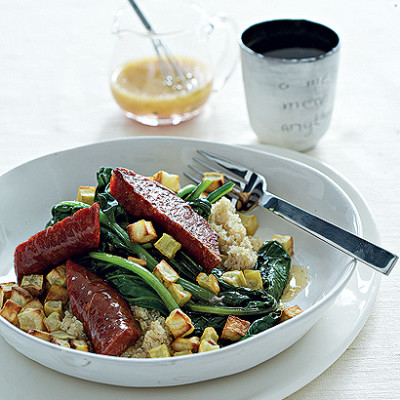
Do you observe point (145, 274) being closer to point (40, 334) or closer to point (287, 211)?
point (40, 334)

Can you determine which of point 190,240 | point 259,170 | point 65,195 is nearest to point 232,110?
point 259,170

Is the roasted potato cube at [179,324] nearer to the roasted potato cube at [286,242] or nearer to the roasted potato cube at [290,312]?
the roasted potato cube at [290,312]

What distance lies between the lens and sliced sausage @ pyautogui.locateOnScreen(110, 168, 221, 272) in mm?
1461

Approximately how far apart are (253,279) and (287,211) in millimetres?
240

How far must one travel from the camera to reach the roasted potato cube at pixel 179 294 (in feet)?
4.45

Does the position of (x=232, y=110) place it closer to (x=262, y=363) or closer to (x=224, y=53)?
(x=224, y=53)

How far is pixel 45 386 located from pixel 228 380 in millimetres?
378

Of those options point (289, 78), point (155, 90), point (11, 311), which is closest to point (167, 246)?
point (11, 311)

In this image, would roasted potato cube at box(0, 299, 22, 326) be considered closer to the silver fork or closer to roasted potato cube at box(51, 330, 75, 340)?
roasted potato cube at box(51, 330, 75, 340)

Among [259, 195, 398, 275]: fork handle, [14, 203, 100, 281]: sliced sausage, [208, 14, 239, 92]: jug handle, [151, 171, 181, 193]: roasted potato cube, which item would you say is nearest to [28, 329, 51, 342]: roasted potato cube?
[14, 203, 100, 281]: sliced sausage

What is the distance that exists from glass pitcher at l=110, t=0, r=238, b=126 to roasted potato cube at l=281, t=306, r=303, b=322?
1.10 meters

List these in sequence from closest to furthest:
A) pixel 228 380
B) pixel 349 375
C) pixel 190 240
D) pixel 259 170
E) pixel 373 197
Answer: pixel 228 380, pixel 349 375, pixel 190 240, pixel 259 170, pixel 373 197

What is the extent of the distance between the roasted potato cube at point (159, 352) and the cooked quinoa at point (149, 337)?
34 mm

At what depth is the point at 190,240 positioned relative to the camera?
146 cm
